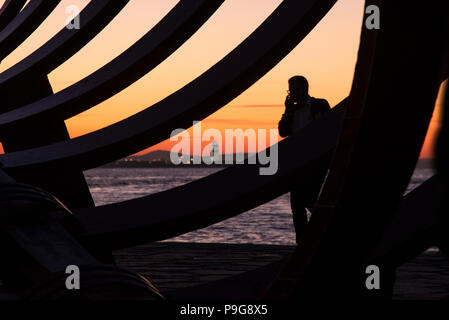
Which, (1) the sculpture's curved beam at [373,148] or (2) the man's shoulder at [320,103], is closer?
(1) the sculpture's curved beam at [373,148]

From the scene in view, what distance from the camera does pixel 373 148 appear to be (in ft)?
6.95

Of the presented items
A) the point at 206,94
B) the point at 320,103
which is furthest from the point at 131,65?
the point at 320,103

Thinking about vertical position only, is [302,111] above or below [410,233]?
above

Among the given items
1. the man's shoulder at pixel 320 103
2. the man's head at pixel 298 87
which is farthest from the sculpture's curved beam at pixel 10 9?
the man's shoulder at pixel 320 103

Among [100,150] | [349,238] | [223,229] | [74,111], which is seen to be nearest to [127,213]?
[100,150]

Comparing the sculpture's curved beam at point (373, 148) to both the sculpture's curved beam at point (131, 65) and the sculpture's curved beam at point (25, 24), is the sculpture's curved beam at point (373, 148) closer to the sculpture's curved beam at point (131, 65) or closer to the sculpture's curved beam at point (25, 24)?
the sculpture's curved beam at point (131, 65)

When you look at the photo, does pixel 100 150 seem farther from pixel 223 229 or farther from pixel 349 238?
pixel 223 229

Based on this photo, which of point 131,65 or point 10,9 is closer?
point 131,65

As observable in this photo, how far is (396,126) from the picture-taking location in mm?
2068

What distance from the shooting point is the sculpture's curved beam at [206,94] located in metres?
4.94

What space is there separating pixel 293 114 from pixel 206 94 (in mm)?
1851

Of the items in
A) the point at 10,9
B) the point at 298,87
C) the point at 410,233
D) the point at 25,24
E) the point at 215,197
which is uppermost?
the point at 10,9

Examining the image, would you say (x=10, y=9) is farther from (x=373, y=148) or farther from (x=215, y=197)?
(x=373, y=148)

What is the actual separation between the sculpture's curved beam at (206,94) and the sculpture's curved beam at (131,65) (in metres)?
0.50
